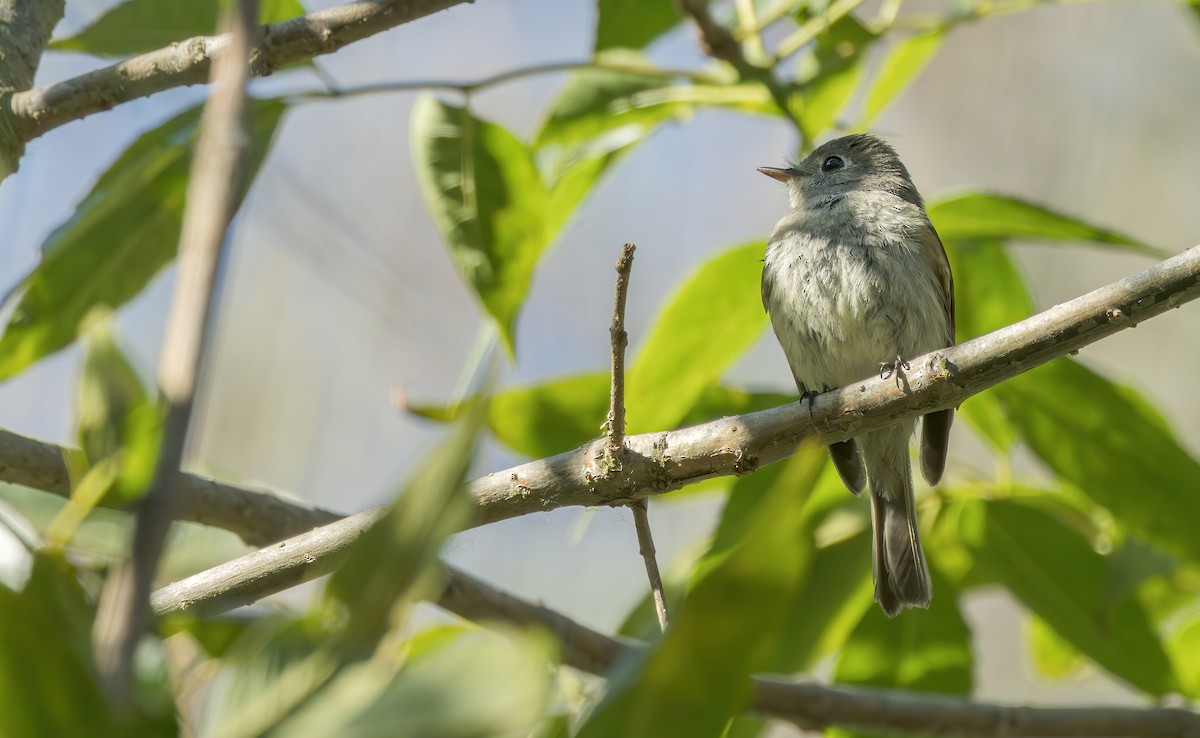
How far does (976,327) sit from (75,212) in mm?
2063

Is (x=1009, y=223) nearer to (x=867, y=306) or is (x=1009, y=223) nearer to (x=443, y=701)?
(x=867, y=306)

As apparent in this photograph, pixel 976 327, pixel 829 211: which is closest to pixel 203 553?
pixel 976 327

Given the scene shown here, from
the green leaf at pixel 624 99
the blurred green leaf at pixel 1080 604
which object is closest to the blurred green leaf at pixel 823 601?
the blurred green leaf at pixel 1080 604

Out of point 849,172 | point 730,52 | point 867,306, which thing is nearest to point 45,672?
point 730,52

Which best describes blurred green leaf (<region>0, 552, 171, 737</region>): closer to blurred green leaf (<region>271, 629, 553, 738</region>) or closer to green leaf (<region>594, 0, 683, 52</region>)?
blurred green leaf (<region>271, 629, 553, 738</region>)

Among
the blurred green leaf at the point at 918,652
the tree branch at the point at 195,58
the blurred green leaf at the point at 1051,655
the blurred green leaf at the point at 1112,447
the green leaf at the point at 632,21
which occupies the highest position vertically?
the tree branch at the point at 195,58

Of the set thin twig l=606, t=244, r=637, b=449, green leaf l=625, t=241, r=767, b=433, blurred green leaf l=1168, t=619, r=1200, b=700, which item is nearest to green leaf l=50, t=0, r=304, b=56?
green leaf l=625, t=241, r=767, b=433

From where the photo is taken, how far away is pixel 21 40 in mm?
2225

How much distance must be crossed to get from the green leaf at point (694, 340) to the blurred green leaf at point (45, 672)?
73.1 inches

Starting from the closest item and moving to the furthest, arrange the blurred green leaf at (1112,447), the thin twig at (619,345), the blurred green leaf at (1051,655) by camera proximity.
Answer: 1. the thin twig at (619,345)
2. the blurred green leaf at (1112,447)
3. the blurred green leaf at (1051,655)

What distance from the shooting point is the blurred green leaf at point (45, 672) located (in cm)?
75

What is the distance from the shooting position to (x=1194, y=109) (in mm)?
8789

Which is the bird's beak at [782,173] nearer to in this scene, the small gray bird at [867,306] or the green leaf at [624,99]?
the small gray bird at [867,306]

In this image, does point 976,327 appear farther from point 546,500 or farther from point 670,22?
point 546,500
